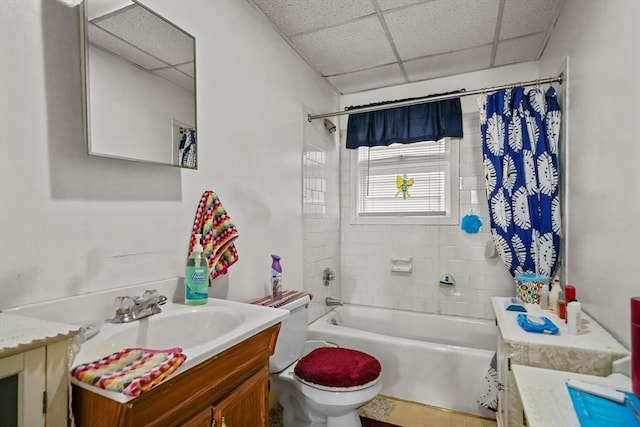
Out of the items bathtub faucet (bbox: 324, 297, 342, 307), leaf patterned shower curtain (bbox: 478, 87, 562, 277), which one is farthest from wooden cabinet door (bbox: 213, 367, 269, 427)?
leaf patterned shower curtain (bbox: 478, 87, 562, 277)

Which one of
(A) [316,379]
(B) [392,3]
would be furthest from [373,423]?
(B) [392,3]

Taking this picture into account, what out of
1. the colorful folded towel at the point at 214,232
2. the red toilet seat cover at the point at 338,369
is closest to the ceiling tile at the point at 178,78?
the colorful folded towel at the point at 214,232

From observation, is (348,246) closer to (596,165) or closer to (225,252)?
(225,252)

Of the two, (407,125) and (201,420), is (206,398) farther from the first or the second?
(407,125)

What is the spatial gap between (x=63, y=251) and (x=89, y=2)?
810mm

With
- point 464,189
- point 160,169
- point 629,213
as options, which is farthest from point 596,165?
point 160,169

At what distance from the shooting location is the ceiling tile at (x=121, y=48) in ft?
3.58

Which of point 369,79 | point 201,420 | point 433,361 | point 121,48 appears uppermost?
point 369,79

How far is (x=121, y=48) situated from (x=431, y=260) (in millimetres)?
2563

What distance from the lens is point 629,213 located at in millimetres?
1147

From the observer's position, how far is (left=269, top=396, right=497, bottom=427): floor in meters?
1.99

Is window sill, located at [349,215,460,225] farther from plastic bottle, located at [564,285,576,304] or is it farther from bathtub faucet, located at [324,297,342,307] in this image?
plastic bottle, located at [564,285,576,304]

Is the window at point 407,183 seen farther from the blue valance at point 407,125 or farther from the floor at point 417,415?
the floor at point 417,415

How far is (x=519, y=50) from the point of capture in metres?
2.42
